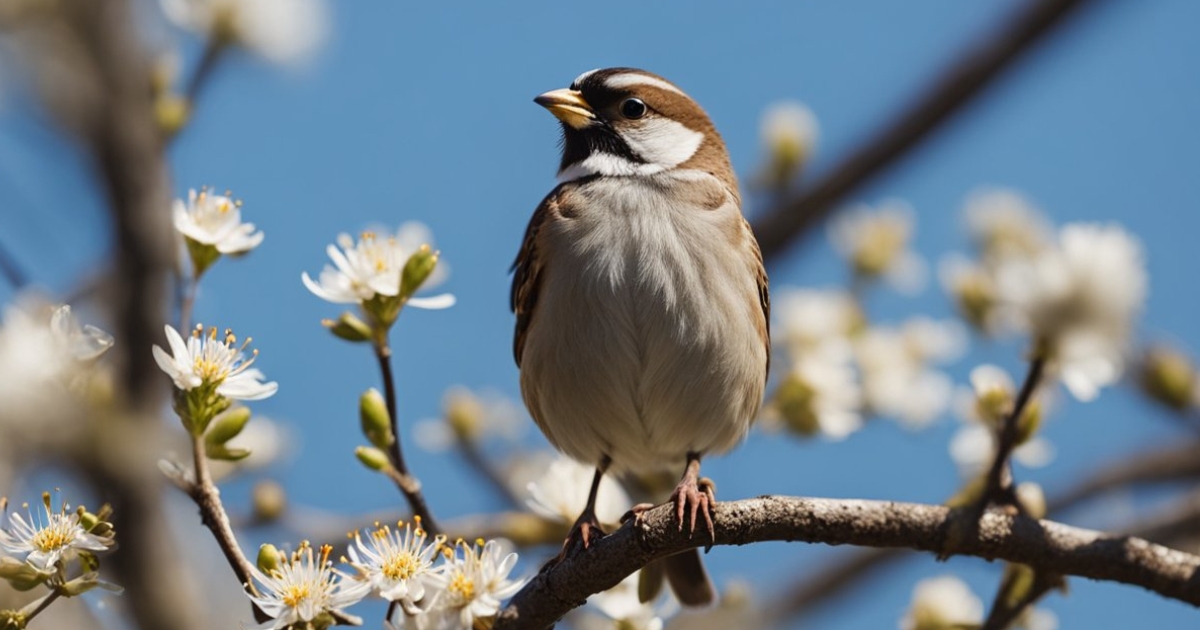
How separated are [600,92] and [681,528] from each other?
2.17 meters

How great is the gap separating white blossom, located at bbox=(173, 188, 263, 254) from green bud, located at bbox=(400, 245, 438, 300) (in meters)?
0.39

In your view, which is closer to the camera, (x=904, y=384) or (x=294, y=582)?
(x=294, y=582)

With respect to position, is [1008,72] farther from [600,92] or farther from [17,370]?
[17,370]

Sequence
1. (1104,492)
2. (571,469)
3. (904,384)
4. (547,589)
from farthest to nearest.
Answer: (904,384) < (1104,492) < (571,469) < (547,589)

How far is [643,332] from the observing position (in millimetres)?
4445

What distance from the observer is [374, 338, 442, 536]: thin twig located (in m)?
3.67

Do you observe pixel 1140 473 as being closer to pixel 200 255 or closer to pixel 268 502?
pixel 268 502

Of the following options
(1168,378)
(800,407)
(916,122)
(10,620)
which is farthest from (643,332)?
(916,122)

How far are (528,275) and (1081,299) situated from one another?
5.86 ft

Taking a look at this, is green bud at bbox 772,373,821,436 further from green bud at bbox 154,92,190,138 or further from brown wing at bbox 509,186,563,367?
green bud at bbox 154,92,190,138

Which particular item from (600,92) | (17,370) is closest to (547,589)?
(17,370)

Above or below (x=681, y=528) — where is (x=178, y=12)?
above

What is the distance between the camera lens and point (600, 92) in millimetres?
5270

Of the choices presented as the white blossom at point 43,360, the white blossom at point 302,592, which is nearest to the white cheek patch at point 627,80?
the white blossom at point 43,360
